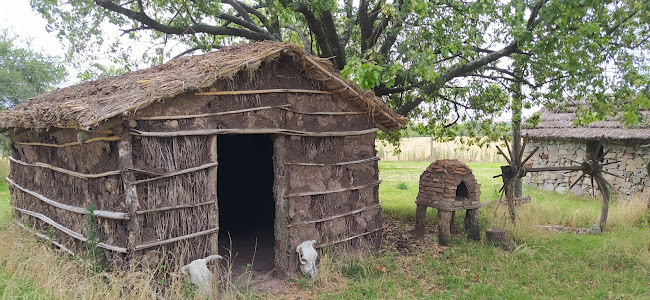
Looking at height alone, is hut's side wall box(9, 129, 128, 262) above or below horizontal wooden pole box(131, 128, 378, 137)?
below

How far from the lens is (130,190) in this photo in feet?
15.8

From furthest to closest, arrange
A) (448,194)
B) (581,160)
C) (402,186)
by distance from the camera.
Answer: (402,186), (581,160), (448,194)

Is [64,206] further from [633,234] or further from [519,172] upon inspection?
[633,234]

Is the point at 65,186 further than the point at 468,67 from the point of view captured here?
No

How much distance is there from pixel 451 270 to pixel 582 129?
8.34m

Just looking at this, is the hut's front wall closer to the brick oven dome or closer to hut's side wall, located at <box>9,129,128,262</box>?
the brick oven dome

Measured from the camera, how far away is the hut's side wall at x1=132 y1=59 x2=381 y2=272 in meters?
5.12

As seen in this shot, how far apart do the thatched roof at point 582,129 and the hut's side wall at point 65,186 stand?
9.42 m

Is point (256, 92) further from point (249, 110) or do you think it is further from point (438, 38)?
point (438, 38)

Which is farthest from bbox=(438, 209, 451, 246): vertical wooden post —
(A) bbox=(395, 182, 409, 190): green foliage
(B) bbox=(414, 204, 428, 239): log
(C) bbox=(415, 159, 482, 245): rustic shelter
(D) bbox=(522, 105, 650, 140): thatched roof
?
(A) bbox=(395, 182, 409, 190): green foliage

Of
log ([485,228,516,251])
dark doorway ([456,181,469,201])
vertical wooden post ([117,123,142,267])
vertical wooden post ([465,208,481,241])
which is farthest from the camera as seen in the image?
dark doorway ([456,181,469,201])

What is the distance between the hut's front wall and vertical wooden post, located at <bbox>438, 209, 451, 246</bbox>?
16.6 ft

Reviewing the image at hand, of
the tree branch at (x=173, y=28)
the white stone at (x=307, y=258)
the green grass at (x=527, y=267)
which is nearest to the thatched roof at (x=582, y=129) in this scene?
the green grass at (x=527, y=267)

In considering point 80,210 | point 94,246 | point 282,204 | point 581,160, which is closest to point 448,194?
point 282,204
